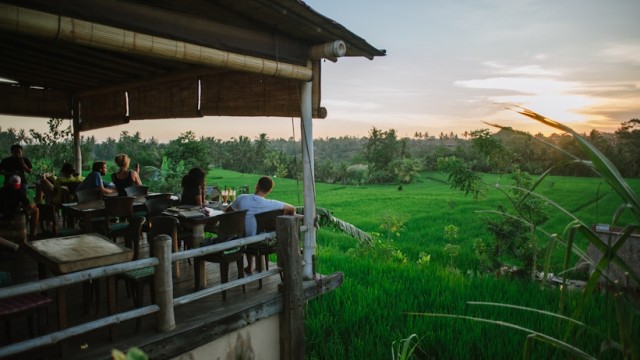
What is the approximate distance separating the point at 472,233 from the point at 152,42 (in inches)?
555

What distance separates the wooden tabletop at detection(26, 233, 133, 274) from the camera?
2797mm

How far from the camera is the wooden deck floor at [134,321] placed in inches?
118

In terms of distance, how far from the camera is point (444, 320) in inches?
198

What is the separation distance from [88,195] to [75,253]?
11.4 ft

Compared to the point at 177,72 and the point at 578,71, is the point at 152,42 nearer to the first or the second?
the point at 177,72

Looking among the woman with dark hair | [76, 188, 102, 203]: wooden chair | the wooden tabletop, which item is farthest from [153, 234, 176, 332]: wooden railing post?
[76, 188, 102, 203]: wooden chair

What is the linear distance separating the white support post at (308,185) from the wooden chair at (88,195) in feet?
11.8

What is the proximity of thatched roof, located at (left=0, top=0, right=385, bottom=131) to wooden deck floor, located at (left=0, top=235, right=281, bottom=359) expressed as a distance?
225cm

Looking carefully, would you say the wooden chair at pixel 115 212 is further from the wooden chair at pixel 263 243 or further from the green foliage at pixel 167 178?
the green foliage at pixel 167 178

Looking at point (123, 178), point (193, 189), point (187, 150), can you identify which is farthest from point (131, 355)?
point (187, 150)

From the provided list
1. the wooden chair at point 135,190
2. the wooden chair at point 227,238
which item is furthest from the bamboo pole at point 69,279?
the wooden chair at point 135,190

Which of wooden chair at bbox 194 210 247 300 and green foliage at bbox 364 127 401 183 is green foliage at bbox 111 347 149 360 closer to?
wooden chair at bbox 194 210 247 300

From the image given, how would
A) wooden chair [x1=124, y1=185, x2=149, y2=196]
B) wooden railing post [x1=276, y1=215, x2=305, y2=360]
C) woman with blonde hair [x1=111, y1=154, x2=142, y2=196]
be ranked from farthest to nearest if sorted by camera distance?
woman with blonde hair [x1=111, y1=154, x2=142, y2=196]
wooden chair [x1=124, y1=185, x2=149, y2=196]
wooden railing post [x1=276, y1=215, x2=305, y2=360]

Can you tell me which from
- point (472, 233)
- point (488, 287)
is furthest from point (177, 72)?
point (472, 233)
